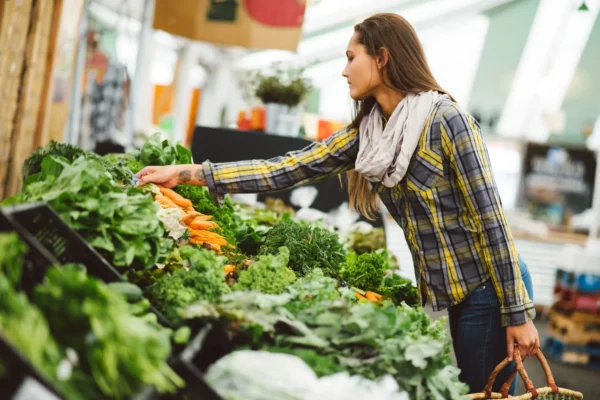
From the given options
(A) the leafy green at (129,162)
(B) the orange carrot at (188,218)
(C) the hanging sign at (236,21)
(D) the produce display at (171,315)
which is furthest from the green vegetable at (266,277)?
(C) the hanging sign at (236,21)

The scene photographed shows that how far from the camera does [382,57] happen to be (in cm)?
235

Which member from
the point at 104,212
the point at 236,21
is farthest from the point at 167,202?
the point at 236,21

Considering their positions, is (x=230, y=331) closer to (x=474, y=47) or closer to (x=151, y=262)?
(x=151, y=262)

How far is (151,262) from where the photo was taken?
1905 millimetres

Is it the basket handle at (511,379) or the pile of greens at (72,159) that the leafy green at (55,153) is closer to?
the pile of greens at (72,159)

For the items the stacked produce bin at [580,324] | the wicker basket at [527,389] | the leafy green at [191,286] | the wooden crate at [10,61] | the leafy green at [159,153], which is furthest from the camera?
the stacked produce bin at [580,324]

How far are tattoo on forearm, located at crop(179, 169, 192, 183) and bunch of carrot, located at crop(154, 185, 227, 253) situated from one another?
11 cm

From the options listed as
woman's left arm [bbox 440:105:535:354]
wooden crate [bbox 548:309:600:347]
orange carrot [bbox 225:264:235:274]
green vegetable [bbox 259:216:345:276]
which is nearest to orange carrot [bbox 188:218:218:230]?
green vegetable [bbox 259:216:345:276]

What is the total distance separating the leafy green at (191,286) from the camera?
174cm

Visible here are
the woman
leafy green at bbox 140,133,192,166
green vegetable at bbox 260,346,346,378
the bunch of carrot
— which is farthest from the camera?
leafy green at bbox 140,133,192,166

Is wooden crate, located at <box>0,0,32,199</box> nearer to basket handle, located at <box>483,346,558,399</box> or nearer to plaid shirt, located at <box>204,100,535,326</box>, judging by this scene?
plaid shirt, located at <box>204,100,535,326</box>

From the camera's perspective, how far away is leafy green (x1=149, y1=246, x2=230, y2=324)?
1739mm

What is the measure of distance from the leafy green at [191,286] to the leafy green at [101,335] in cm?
49

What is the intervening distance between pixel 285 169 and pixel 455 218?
761 millimetres
